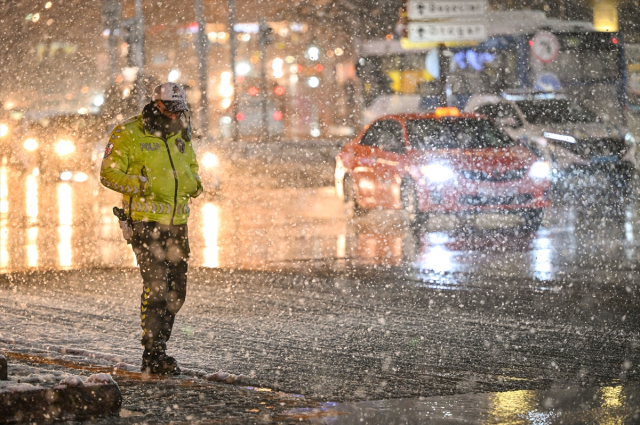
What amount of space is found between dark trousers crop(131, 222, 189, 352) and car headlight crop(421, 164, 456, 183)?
9.10 meters

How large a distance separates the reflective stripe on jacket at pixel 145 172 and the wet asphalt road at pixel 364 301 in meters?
0.93

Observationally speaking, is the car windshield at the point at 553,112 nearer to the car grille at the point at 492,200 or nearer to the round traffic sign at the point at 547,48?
the round traffic sign at the point at 547,48

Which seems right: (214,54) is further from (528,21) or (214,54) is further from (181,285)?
(181,285)

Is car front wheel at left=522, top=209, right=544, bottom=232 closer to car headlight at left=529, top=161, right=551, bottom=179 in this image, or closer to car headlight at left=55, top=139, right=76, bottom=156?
car headlight at left=529, top=161, right=551, bottom=179

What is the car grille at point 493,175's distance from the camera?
48.6 feet

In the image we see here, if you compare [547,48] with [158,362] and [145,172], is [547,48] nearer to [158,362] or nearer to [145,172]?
[145,172]

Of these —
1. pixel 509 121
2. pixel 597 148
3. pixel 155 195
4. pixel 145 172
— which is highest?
pixel 509 121

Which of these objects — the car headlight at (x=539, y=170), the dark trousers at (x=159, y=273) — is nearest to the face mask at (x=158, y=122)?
the dark trousers at (x=159, y=273)

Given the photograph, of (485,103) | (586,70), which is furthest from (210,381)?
(586,70)

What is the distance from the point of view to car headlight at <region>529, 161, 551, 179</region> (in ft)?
49.3

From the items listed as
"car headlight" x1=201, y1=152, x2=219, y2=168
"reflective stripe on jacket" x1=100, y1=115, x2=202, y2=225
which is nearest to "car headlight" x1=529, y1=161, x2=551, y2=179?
"car headlight" x1=201, y1=152, x2=219, y2=168

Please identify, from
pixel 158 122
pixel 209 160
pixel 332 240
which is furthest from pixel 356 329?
pixel 209 160

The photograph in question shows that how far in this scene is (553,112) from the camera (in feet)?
68.2

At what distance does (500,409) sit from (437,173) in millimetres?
9978
